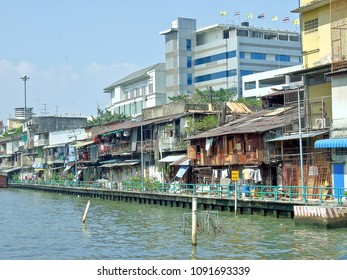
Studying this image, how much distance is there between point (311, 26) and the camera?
1780 inches

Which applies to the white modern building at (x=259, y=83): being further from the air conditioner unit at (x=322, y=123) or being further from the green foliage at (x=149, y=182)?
the air conditioner unit at (x=322, y=123)

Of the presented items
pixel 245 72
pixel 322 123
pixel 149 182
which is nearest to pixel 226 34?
pixel 245 72

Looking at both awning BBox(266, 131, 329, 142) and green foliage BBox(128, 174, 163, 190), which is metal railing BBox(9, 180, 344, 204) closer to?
green foliage BBox(128, 174, 163, 190)

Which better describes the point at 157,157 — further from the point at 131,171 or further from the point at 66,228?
the point at 66,228

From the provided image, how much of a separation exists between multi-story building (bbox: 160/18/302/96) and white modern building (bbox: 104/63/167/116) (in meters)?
1.89

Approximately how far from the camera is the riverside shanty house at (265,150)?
4168cm

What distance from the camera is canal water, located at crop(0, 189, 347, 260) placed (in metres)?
27.1

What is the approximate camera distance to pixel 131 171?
2790 inches

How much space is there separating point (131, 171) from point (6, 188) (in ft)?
137

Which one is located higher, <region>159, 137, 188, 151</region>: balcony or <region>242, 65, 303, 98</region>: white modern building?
<region>242, 65, 303, 98</region>: white modern building

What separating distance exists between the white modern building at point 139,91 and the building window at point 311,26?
74253mm

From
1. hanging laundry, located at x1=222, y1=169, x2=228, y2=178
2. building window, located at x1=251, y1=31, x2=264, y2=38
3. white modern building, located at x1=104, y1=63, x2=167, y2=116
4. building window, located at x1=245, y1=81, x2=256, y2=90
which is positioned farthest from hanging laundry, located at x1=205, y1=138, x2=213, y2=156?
building window, located at x1=251, y1=31, x2=264, y2=38

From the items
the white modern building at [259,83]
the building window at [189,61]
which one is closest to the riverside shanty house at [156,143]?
the white modern building at [259,83]

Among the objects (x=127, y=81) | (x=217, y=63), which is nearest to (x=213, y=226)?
(x=217, y=63)
